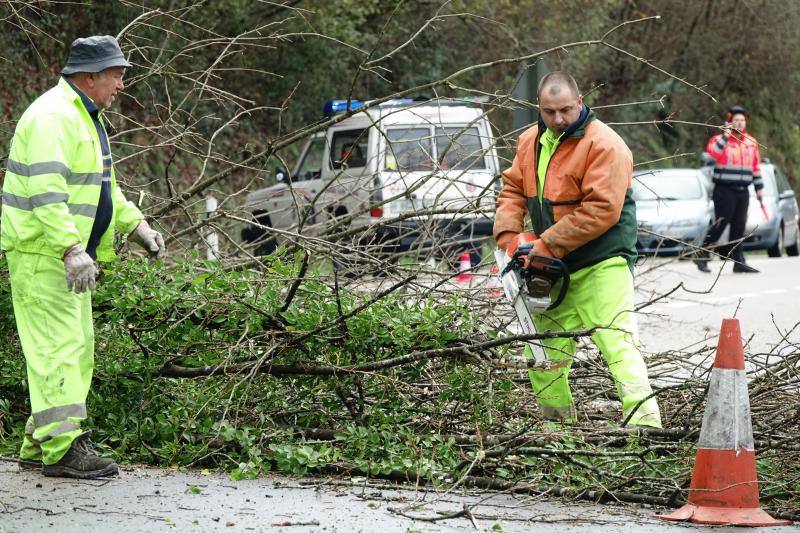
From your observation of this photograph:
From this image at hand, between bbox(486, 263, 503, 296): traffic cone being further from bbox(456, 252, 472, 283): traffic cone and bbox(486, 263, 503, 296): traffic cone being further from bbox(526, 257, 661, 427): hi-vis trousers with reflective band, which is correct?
bbox(526, 257, 661, 427): hi-vis trousers with reflective band

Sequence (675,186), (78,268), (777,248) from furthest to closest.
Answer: (777,248) < (675,186) < (78,268)

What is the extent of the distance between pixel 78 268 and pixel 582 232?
85.9 inches

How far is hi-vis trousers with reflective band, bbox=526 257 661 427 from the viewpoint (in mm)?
5594

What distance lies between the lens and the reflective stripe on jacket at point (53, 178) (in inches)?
202

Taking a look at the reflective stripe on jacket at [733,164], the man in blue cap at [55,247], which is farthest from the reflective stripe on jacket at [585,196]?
the reflective stripe on jacket at [733,164]

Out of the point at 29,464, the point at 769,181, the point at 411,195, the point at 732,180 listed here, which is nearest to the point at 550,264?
the point at 411,195

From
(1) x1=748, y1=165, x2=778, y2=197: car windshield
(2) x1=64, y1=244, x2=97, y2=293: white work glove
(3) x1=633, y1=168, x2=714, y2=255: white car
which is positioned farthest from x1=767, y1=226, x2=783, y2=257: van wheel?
(2) x1=64, y1=244, x2=97, y2=293: white work glove

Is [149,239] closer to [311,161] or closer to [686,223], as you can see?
[311,161]

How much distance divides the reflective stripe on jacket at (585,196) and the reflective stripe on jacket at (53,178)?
201cm

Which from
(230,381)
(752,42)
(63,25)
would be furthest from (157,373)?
(752,42)

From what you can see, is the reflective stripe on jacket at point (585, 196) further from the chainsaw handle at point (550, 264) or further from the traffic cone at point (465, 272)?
the traffic cone at point (465, 272)

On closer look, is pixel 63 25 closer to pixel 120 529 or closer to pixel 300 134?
pixel 300 134

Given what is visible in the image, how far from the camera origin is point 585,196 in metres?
5.73

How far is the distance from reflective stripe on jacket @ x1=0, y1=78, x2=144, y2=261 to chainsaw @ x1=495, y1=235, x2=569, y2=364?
193cm
